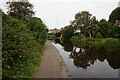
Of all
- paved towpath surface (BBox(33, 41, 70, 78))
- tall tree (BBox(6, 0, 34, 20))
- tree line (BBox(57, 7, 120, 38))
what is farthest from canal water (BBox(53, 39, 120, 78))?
tree line (BBox(57, 7, 120, 38))

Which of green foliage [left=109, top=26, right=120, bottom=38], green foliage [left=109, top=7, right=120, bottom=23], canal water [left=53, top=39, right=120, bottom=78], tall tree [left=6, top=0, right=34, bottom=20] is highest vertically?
green foliage [left=109, top=7, right=120, bottom=23]

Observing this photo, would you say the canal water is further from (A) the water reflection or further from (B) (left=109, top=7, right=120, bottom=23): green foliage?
(B) (left=109, top=7, right=120, bottom=23): green foliage

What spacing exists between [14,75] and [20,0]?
73.1ft

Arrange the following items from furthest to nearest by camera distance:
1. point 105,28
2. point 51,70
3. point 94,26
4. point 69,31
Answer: point 69,31 → point 94,26 → point 105,28 → point 51,70

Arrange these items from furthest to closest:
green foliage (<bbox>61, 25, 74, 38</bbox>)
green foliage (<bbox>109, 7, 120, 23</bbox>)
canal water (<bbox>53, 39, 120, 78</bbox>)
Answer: green foliage (<bbox>61, 25, 74, 38</bbox>) < green foliage (<bbox>109, 7, 120, 23</bbox>) < canal water (<bbox>53, 39, 120, 78</bbox>)

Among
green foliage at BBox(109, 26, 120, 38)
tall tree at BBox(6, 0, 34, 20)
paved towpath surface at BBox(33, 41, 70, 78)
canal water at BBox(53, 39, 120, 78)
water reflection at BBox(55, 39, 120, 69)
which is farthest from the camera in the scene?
green foliage at BBox(109, 26, 120, 38)

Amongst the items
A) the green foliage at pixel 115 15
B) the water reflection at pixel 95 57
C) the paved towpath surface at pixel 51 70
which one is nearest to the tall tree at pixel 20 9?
the water reflection at pixel 95 57

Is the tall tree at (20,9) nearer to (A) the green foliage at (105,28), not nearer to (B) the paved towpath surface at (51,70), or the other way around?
(B) the paved towpath surface at (51,70)

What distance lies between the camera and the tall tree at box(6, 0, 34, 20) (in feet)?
104

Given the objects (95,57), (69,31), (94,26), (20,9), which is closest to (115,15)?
(94,26)

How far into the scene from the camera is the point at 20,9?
106 ft

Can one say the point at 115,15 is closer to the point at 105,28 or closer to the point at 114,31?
the point at 105,28

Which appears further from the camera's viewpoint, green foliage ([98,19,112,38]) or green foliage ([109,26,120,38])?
green foliage ([98,19,112,38])

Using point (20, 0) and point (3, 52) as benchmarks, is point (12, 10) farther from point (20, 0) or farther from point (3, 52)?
point (3, 52)
